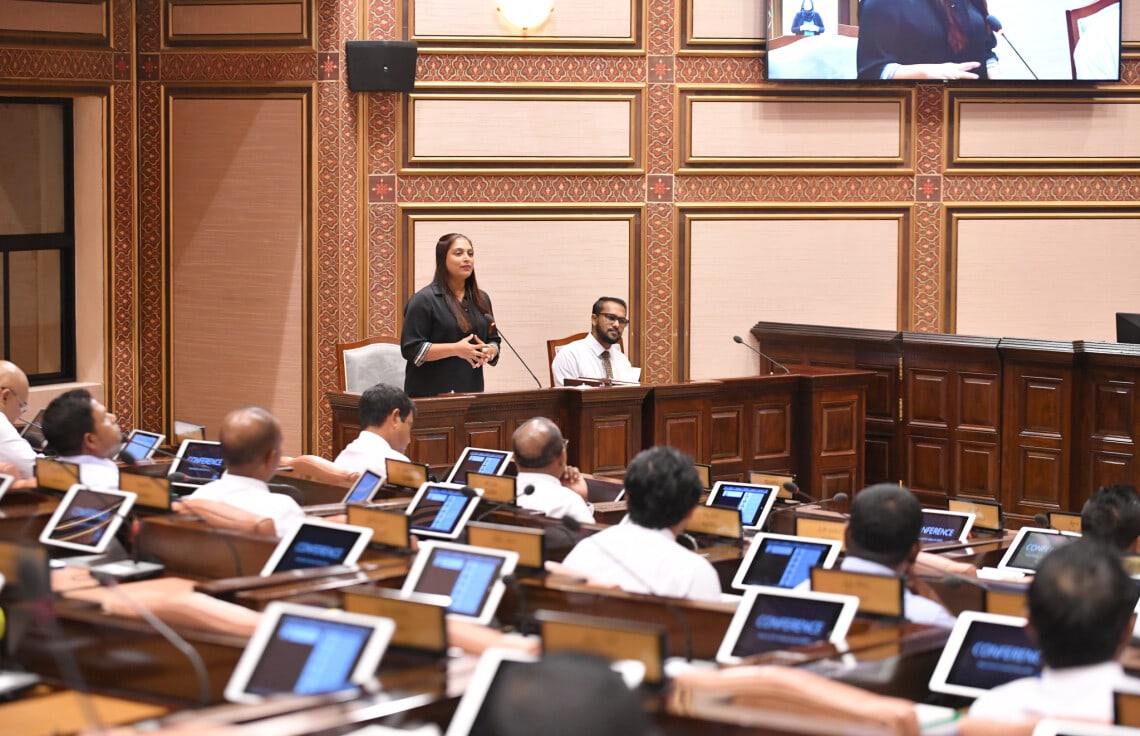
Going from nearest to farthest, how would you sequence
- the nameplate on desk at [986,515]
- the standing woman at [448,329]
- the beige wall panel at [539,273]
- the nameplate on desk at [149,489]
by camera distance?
the nameplate on desk at [149,489] < the nameplate on desk at [986,515] < the standing woman at [448,329] < the beige wall panel at [539,273]

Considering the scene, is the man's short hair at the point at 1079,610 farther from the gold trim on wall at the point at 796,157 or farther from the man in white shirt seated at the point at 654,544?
the gold trim on wall at the point at 796,157

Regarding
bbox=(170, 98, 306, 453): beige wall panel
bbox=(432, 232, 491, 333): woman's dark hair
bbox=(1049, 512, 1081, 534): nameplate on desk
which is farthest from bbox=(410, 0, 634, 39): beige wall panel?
bbox=(1049, 512, 1081, 534): nameplate on desk

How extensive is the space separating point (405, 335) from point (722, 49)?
10.9 ft

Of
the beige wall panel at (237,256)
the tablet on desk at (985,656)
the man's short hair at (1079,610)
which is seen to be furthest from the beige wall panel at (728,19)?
the man's short hair at (1079,610)

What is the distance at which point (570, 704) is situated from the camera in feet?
4.74

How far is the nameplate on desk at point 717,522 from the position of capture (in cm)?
439

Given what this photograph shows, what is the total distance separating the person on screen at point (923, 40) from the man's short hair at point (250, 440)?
6013 millimetres

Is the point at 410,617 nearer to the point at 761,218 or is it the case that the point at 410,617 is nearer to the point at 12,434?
the point at 12,434

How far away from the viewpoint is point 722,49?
363 inches

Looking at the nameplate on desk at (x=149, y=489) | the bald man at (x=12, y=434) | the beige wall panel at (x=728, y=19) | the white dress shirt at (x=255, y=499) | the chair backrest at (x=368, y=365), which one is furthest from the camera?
the beige wall panel at (x=728, y=19)

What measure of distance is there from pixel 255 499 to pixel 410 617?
167 cm

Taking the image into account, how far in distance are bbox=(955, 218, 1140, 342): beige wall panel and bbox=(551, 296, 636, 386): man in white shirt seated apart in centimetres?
271

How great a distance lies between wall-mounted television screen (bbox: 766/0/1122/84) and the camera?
919 centimetres

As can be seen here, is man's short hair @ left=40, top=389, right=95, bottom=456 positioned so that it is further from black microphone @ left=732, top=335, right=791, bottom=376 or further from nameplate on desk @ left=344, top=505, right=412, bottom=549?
black microphone @ left=732, top=335, right=791, bottom=376
